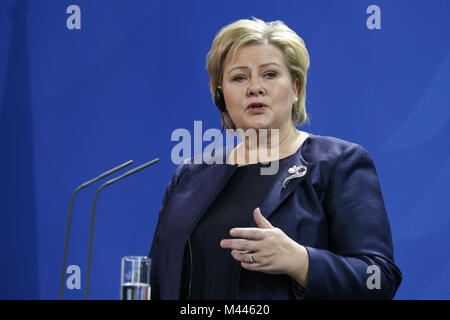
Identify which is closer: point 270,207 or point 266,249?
point 266,249

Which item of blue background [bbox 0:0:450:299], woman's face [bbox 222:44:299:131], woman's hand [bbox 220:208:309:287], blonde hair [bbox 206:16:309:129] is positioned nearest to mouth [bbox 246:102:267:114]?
woman's face [bbox 222:44:299:131]

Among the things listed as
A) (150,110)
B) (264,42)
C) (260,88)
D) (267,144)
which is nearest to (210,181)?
(267,144)

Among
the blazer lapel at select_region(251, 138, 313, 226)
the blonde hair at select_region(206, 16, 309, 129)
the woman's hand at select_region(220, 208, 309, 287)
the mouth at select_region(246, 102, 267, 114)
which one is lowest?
the woman's hand at select_region(220, 208, 309, 287)

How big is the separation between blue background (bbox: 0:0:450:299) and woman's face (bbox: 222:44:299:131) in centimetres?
87

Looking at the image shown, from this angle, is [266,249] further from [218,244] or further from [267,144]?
[267,144]

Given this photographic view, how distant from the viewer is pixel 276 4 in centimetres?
265

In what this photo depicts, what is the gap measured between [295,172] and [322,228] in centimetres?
17

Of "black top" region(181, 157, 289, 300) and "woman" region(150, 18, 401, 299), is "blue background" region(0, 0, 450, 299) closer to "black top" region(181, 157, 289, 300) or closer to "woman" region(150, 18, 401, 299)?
"woman" region(150, 18, 401, 299)

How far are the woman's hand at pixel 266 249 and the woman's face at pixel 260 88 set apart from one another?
442 millimetres

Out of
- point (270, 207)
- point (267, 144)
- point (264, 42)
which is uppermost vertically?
point (264, 42)

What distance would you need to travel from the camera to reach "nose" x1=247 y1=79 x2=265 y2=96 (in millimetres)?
1643

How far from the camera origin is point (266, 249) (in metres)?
1.24

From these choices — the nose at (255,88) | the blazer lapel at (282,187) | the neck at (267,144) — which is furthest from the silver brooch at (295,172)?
the nose at (255,88)
